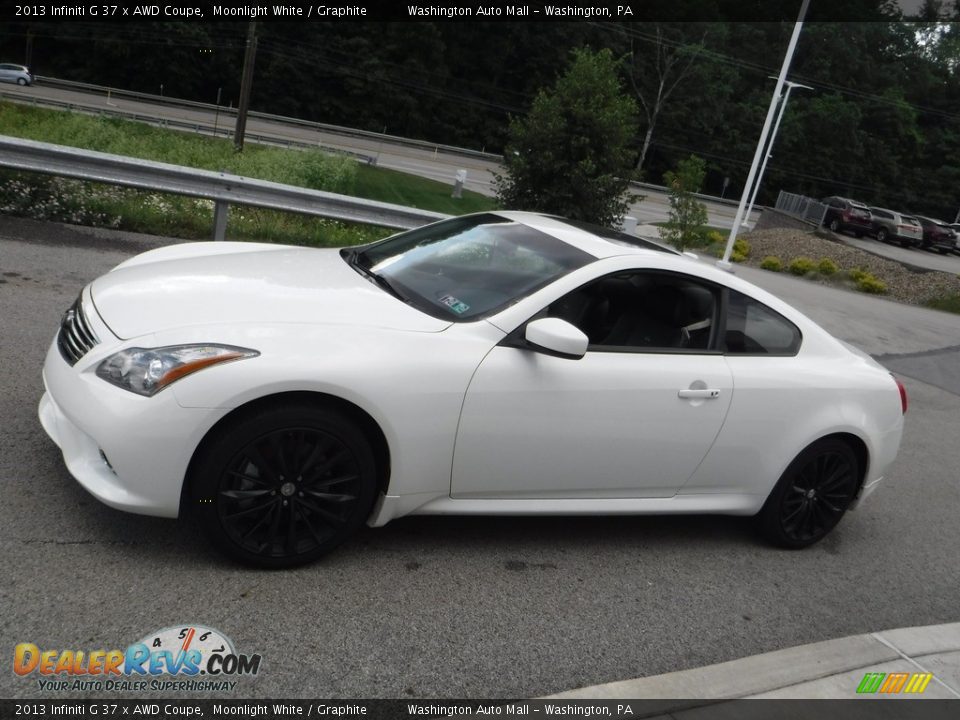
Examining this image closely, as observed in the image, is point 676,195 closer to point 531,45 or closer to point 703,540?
point 703,540

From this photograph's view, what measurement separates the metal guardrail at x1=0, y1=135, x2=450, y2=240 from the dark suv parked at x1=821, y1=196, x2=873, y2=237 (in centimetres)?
3689

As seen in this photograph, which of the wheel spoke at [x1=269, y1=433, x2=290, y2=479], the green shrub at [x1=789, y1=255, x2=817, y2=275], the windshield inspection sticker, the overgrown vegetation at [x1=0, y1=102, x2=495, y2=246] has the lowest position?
the green shrub at [x1=789, y1=255, x2=817, y2=275]

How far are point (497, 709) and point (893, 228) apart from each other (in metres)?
46.5

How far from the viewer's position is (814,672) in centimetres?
360

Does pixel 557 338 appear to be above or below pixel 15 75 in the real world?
above

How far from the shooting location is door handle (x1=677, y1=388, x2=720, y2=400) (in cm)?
420

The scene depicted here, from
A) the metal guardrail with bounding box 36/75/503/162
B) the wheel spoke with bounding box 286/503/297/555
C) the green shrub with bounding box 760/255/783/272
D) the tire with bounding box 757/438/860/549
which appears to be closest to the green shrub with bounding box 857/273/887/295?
the green shrub with bounding box 760/255/783/272

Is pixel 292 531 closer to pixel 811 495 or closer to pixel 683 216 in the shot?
pixel 811 495

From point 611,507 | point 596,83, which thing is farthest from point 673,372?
point 596,83

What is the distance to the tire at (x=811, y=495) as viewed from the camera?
186 inches

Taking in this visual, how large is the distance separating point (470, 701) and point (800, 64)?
90.7m

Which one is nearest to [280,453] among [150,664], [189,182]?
[150,664]

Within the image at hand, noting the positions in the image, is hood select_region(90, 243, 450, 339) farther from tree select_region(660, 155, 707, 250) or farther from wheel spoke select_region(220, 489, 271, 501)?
tree select_region(660, 155, 707, 250)

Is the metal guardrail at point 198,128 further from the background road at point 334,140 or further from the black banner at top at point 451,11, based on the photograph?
the black banner at top at point 451,11
